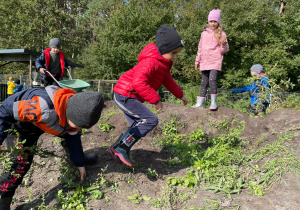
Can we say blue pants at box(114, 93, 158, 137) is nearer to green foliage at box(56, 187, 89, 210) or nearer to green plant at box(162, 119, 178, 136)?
green foliage at box(56, 187, 89, 210)

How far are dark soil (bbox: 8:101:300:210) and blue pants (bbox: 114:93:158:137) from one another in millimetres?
460

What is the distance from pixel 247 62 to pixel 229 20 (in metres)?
2.02

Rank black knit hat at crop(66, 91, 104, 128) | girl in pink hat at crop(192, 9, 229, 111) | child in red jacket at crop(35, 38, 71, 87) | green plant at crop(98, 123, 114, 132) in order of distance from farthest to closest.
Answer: child in red jacket at crop(35, 38, 71, 87) < girl in pink hat at crop(192, 9, 229, 111) < green plant at crop(98, 123, 114, 132) < black knit hat at crop(66, 91, 104, 128)

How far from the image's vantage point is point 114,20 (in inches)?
524

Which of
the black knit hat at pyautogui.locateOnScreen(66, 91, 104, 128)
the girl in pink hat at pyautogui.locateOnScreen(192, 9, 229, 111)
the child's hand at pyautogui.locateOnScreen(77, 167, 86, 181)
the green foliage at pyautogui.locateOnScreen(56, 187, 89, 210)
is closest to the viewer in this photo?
the black knit hat at pyautogui.locateOnScreen(66, 91, 104, 128)

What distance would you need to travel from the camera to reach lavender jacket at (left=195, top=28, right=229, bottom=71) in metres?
4.34

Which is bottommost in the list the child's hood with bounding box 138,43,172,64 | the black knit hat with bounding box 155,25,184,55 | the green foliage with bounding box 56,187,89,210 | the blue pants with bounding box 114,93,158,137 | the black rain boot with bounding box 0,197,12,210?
the black rain boot with bounding box 0,197,12,210

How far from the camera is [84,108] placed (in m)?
1.76

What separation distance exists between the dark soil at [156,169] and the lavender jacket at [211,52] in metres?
0.93

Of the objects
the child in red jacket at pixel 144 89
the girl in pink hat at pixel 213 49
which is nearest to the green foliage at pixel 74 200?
the child in red jacket at pixel 144 89

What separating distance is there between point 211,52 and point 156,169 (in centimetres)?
279

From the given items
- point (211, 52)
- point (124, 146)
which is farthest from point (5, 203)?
point (211, 52)

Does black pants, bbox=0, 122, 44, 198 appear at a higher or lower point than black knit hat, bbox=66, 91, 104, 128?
lower

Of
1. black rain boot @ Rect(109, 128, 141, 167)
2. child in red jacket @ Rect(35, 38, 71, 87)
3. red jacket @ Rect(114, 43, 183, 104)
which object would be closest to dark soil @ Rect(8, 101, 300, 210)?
black rain boot @ Rect(109, 128, 141, 167)
